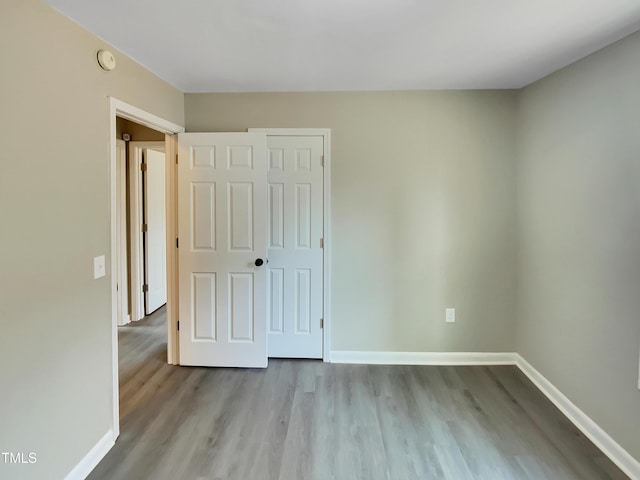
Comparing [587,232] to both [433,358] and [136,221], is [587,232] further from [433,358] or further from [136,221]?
[136,221]

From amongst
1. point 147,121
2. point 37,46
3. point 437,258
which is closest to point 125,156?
point 147,121

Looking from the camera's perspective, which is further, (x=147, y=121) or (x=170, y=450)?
(x=147, y=121)

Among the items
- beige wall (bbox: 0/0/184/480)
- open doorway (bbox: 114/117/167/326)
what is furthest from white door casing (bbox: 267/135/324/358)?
open doorway (bbox: 114/117/167/326)

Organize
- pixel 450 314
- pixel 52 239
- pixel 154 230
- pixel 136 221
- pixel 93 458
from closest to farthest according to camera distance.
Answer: pixel 52 239, pixel 93 458, pixel 450 314, pixel 136 221, pixel 154 230

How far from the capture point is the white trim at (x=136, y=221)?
4.12 metres

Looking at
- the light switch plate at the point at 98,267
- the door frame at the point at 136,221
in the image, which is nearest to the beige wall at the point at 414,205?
the door frame at the point at 136,221

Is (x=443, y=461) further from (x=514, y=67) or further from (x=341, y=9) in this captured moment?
(x=514, y=67)

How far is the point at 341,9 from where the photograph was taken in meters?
1.69

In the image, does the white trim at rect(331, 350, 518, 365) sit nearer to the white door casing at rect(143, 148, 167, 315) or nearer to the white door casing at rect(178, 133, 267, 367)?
the white door casing at rect(178, 133, 267, 367)

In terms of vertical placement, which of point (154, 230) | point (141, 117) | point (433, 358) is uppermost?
point (141, 117)

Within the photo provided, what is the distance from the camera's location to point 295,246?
318cm

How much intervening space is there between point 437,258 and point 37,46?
297cm

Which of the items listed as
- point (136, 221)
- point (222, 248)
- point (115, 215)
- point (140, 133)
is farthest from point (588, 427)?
point (140, 133)

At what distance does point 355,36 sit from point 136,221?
11.2 ft
